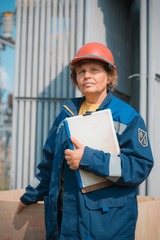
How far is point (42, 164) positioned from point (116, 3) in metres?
3.81

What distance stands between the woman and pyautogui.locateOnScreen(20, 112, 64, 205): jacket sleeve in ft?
0.48

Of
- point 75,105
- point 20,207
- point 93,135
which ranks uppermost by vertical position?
point 75,105

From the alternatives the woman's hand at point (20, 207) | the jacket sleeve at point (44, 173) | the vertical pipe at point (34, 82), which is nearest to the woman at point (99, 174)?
the jacket sleeve at point (44, 173)

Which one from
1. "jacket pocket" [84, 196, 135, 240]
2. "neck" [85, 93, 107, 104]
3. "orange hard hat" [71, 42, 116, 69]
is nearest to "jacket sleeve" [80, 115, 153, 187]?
"jacket pocket" [84, 196, 135, 240]

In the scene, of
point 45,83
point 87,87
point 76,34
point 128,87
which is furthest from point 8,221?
point 128,87

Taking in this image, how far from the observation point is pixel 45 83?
4.53 meters

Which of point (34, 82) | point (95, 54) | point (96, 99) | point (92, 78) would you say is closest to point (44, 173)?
point (96, 99)

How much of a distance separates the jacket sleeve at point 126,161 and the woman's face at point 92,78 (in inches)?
14.1

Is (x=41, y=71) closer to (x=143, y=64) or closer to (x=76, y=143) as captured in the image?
(x=143, y=64)

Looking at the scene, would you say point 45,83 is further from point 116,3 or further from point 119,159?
point 119,159

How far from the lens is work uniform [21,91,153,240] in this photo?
1.48m

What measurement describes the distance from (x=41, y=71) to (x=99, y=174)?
334 centimetres

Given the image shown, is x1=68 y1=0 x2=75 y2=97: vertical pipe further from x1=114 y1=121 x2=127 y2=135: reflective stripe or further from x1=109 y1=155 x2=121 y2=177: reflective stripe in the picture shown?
x1=109 y1=155 x2=121 y2=177: reflective stripe

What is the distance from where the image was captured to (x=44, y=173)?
198 centimetres
